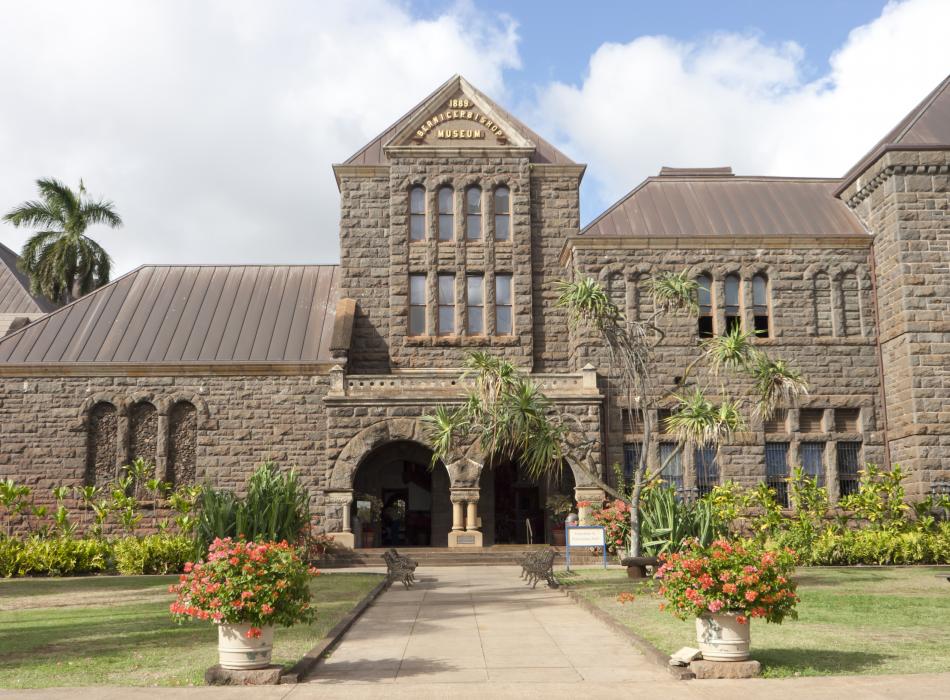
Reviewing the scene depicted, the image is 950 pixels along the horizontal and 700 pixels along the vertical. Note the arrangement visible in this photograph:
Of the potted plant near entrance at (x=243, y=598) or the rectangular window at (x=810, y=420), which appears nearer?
the potted plant near entrance at (x=243, y=598)

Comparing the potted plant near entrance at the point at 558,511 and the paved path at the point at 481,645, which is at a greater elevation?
the potted plant near entrance at the point at 558,511

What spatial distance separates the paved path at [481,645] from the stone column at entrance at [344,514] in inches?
350

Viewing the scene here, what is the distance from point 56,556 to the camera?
73.3 feet

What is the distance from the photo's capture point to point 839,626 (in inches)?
485

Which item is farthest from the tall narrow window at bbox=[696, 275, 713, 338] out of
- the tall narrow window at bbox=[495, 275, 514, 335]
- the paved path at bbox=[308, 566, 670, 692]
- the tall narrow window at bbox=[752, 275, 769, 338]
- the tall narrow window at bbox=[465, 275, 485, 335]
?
the paved path at bbox=[308, 566, 670, 692]

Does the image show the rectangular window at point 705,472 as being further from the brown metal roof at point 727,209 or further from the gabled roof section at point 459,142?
the gabled roof section at point 459,142

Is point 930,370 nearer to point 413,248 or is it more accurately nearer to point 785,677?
point 413,248

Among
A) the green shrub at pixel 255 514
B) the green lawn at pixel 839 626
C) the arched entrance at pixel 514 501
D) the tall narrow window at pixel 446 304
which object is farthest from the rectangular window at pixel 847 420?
the green shrub at pixel 255 514

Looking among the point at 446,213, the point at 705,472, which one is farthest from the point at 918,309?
the point at 446,213

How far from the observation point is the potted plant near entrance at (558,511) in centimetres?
2719

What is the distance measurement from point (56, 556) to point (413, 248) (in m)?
14.0

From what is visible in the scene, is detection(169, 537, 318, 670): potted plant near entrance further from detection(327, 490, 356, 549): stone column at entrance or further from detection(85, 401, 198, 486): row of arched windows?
detection(85, 401, 198, 486): row of arched windows

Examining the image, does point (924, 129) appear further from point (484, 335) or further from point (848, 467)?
point (484, 335)

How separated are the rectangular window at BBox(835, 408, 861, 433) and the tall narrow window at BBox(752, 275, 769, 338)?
A: 122 inches
